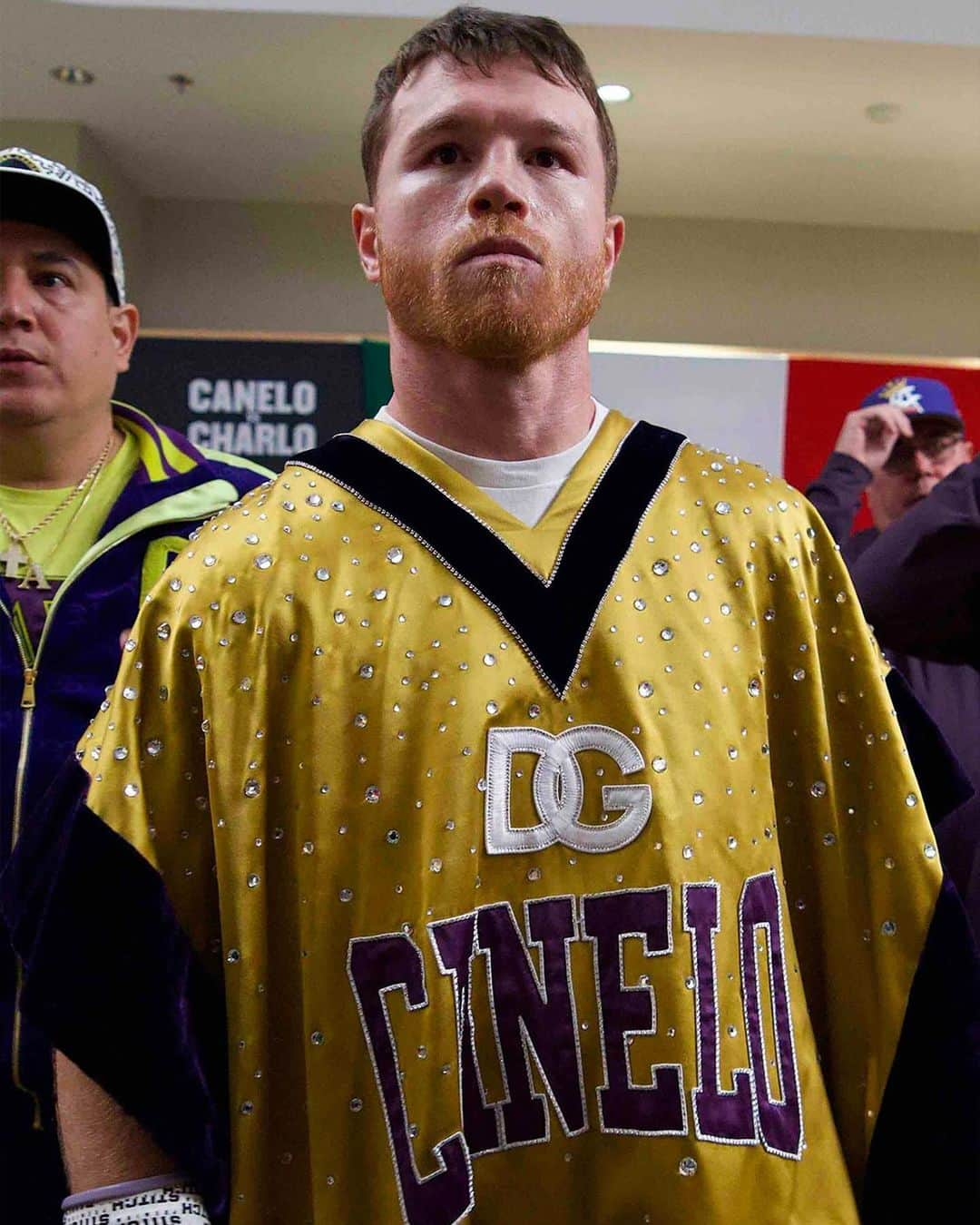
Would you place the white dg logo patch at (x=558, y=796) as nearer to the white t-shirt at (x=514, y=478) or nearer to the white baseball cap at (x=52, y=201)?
the white t-shirt at (x=514, y=478)

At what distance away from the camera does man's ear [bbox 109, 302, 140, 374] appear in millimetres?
Result: 1755

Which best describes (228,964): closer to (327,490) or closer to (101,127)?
(327,490)

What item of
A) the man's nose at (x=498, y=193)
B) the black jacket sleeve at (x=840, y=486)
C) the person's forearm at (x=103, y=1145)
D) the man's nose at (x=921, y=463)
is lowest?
the person's forearm at (x=103, y=1145)

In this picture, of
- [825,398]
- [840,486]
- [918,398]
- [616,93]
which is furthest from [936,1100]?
[616,93]

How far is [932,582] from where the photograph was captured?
1504 mm

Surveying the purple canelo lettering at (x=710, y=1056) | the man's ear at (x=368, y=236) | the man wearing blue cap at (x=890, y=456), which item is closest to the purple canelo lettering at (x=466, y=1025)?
the purple canelo lettering at (x=710, y=1056)

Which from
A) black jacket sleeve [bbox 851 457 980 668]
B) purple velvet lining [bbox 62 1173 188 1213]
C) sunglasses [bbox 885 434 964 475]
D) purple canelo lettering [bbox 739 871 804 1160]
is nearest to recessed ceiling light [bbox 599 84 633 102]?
sunglasses [bbox 885 434 964 475]

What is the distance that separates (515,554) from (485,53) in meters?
0.39

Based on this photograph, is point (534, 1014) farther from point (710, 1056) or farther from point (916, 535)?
point (916, 535)

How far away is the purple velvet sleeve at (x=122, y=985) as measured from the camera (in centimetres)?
93

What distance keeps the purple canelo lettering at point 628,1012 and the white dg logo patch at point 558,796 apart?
0.04 m

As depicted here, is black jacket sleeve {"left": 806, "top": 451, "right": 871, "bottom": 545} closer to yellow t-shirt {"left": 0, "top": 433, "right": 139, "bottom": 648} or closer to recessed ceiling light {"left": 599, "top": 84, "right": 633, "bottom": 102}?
recessed ceiling light {"left": 599, "top": 84, "right": 633, "bottom": 102}

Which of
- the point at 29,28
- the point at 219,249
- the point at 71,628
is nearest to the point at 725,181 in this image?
the point at 219,249

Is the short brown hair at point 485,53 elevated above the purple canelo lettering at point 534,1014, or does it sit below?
above
